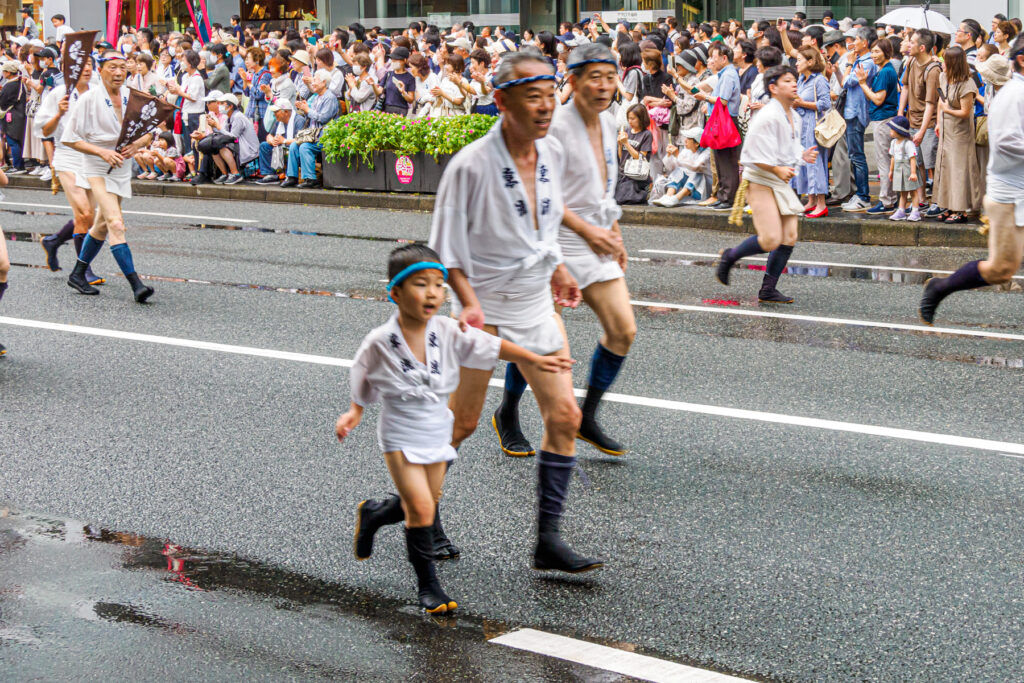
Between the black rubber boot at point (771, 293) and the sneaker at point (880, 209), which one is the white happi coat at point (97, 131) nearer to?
the black rubber boot at point (771, 293)

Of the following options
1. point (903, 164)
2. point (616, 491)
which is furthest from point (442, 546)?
point (903, 164)

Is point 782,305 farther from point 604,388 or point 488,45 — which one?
point 488,45

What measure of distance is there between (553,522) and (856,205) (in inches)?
424

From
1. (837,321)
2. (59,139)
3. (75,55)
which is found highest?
(75,55)

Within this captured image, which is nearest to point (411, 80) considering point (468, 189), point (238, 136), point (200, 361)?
point (238, 136)

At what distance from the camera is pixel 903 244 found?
13.4 meters

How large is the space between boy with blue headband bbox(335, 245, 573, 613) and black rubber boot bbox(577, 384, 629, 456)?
1873 mm

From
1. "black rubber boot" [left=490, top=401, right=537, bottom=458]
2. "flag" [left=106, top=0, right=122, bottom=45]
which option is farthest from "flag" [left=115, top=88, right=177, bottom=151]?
"flag" [left=106, top=0, right=122, bottom=45]

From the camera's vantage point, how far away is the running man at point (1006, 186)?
8117mm

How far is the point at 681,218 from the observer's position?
1491 cm

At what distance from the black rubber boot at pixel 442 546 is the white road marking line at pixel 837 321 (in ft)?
16.4

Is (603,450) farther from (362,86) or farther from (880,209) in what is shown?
(362,86)

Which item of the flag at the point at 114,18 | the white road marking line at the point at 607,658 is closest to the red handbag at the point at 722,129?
the white road marking line at the point at 607,658

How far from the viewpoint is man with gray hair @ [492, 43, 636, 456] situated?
5602 mm
